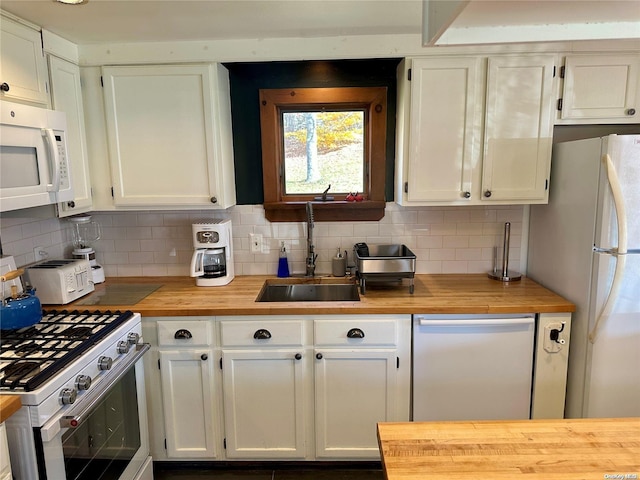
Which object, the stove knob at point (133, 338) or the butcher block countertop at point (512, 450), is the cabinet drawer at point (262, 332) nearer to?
the stove knob at point (133, 338)

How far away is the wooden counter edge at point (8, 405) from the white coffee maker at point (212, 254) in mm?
1108

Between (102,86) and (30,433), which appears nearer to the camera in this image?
(30,433)

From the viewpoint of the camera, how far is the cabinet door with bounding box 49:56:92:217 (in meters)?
2.11

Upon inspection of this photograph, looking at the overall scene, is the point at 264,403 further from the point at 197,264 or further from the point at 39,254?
the point at 39,254

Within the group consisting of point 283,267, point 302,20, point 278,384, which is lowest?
point 278,384

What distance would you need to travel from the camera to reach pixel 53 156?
5.87 feet

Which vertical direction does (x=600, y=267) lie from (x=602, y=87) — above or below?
below

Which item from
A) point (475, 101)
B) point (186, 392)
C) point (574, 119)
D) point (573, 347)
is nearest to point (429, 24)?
point (475, 101)

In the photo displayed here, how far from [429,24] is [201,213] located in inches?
78.5

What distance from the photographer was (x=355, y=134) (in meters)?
2.63

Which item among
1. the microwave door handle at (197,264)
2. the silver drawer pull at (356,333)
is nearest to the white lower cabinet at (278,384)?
the silver drawer pull at (356,333)

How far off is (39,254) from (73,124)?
0.74m

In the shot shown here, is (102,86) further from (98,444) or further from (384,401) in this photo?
(384,401)

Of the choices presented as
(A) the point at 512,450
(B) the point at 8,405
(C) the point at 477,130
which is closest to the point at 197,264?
(B) the point at 8,405
